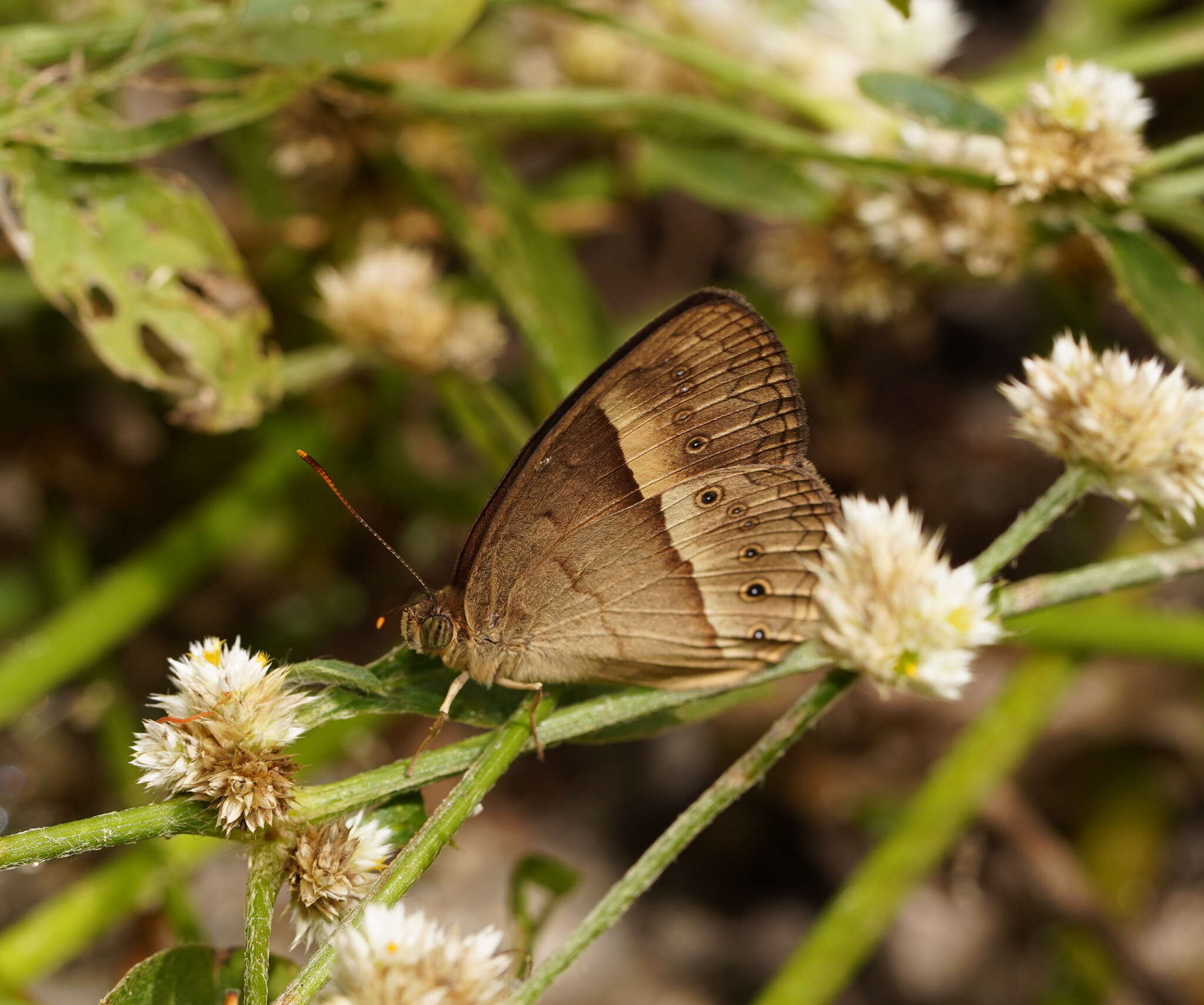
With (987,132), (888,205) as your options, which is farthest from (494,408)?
(987,132)

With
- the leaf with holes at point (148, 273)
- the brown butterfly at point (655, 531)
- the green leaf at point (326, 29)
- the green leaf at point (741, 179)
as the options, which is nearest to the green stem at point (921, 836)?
the brown butterfly at point (655, 531)

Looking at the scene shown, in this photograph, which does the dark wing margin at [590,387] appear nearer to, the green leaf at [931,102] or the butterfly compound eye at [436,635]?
the butterfly compound eye at [436,635]

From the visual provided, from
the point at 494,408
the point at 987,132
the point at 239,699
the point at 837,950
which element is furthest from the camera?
the point at 494,408

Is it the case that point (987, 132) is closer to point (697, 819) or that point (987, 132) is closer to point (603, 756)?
point (697, 819)

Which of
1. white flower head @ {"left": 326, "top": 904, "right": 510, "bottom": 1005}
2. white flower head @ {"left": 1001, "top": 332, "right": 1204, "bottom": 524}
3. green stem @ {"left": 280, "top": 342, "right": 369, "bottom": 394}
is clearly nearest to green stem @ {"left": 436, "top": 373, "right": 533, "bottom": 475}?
green stem @ {"left": 280, "top": 342, "right": 369, "bottom": 394}

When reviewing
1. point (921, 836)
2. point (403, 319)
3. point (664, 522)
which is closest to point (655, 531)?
point (664, 522)

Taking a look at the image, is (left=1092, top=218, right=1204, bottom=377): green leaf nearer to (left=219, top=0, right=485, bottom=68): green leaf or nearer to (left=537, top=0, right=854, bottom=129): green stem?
(left=537, top=0, right=854, bottom=129): green stem
